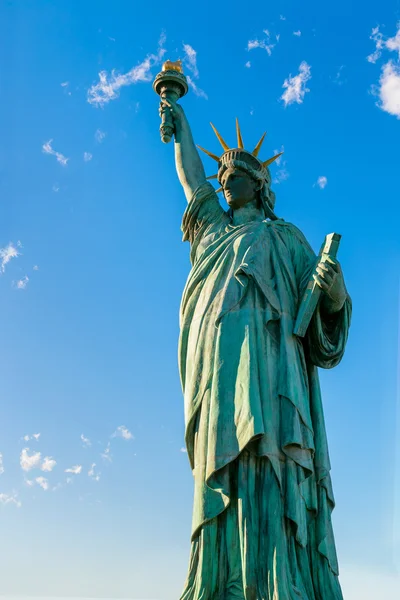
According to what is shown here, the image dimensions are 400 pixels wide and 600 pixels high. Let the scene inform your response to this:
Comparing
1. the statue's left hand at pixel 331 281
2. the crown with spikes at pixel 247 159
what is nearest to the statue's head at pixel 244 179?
the crown with spikes at pixel 247 159

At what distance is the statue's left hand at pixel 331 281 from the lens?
33.9 ft

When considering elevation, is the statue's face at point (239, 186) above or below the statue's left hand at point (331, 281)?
above

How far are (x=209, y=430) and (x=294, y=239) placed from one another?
322cm

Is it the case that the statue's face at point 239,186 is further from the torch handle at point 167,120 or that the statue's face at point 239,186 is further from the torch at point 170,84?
the torch at point 170,84

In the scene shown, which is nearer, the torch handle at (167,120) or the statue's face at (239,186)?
the statue's face at (239,186)

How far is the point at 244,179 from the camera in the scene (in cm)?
1189

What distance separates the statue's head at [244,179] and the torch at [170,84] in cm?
142

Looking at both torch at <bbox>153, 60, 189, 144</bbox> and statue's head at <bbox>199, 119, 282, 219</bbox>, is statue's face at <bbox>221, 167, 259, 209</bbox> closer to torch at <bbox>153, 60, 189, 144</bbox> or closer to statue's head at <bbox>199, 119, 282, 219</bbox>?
statue's head at <bbox>199, 119, 282, 219</bbox>

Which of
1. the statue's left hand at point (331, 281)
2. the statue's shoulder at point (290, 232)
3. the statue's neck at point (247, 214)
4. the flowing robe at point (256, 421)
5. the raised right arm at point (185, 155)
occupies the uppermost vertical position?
the raised right arm at point (185, 155)

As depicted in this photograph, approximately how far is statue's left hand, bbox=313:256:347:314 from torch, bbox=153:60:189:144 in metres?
A: 3.90

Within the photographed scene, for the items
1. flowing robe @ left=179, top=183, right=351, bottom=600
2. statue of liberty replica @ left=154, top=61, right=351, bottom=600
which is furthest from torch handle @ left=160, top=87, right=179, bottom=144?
flowing robe @ left=179, top=183, right=351, bottom=600

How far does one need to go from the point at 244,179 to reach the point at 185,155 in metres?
1.25

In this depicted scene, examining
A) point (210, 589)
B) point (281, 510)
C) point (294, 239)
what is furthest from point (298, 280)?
point (210, 589)

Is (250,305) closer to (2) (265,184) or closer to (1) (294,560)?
(2) (265,184)
